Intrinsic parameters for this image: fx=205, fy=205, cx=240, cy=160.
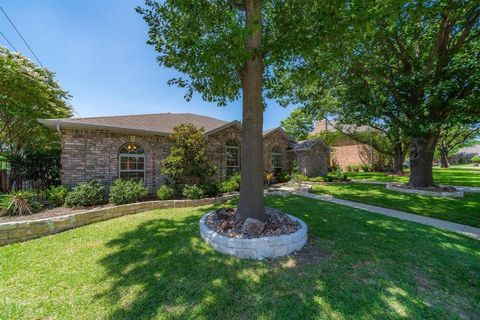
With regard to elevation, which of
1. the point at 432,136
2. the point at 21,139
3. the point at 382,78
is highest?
the point at 382,78

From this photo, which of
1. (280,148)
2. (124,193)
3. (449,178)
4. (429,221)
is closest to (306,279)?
(429,221)

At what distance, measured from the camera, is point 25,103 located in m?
10.5

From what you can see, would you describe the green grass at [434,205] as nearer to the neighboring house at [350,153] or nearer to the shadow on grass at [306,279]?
the shadow on grass at [306,279]

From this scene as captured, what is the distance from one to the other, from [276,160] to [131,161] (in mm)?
10523

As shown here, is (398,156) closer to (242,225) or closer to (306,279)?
(242,225)

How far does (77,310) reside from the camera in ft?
9.21

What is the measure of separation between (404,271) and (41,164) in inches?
536

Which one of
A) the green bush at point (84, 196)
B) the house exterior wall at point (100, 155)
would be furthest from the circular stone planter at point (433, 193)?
the green bush at point (84, 196)

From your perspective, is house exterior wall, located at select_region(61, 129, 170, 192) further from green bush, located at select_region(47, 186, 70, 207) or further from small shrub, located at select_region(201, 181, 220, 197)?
small shrub, located at select_region(201, 181, 220, 197)

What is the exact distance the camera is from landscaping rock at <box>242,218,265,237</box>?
435cm

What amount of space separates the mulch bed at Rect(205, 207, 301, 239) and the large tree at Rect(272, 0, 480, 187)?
426 cm

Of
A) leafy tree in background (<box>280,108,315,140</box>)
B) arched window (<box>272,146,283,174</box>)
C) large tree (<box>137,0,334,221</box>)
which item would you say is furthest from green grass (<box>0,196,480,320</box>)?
leafy tree in background (<box>280,108,315,140</box>)

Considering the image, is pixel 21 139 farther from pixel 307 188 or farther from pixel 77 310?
pixel 307 188

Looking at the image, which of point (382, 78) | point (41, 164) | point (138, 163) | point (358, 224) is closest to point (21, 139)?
point (41, 164)
